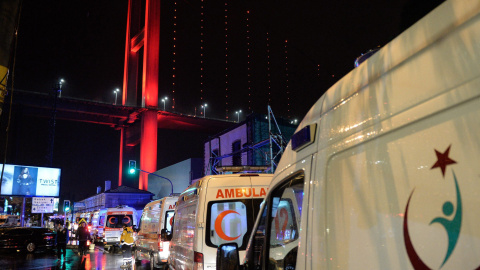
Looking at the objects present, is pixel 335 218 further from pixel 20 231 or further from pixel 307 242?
pixel 20 231

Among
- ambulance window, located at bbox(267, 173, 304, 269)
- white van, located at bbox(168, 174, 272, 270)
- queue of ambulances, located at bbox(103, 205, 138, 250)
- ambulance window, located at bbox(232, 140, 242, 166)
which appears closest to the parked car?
queue of ambulances, located at bbox(103, 205, 138, 250)

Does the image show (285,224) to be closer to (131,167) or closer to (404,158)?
(404,158)

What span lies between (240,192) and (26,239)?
20.5 meters

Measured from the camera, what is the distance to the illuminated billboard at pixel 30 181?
30.7 metres

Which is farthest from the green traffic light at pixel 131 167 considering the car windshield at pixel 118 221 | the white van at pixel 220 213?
the white van at pixel 220 213

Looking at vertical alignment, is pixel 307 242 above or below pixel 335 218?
below

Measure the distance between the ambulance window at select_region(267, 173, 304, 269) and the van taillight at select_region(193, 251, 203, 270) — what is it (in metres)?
2.80

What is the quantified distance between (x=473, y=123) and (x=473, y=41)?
272mm

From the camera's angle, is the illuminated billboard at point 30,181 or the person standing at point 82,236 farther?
the illuminated billboard at point 30,181

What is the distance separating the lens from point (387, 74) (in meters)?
1.68

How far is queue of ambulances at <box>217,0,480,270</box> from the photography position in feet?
4.16

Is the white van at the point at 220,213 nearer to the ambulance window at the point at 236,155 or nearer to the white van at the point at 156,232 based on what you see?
the white van at the point at 156,232

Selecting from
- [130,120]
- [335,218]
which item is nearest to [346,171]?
[335,218]

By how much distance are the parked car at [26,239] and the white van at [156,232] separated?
11.3m
